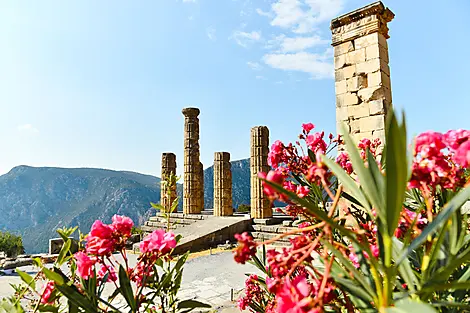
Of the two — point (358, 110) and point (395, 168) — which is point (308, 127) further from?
point (358, 110)

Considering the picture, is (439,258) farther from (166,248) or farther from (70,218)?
(70,218)

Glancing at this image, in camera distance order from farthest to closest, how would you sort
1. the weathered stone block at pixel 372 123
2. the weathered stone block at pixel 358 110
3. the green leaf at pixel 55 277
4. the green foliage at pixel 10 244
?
the green foliage at pixel 10 244
the weathered stone block at pixel 358 110
the weathered stone block at pixel 372 123
the green leaf at pixel 55 277

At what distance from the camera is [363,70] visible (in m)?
5.76

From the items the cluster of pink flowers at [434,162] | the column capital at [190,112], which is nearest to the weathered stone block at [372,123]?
the cluster of pink flowers at [434,162]

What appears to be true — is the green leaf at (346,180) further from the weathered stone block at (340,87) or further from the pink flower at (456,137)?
the weathered stone block at (340,87)

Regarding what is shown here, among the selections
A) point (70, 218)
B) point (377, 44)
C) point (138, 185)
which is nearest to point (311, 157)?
point (377, 44)

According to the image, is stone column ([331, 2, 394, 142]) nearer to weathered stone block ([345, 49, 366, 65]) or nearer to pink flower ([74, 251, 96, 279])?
weathered stone block ([345, 49, 366, 65])

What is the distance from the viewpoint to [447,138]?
2.85 ft

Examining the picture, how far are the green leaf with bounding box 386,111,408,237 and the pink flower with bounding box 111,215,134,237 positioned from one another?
89 centimetres

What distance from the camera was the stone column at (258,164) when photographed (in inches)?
444

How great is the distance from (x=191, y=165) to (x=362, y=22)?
31.7 ft

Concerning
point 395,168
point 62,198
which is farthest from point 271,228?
point 62,198

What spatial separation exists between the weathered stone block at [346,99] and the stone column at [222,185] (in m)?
7.24

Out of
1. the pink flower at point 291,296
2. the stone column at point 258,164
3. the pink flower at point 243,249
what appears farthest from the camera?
the stone column at point 258,164
